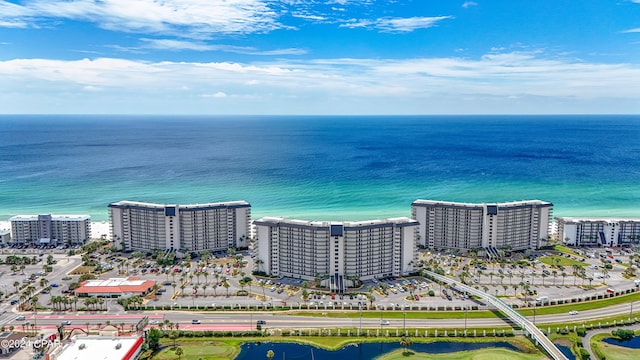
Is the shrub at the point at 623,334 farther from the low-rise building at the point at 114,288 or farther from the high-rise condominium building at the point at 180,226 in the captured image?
the low-rise building at the point at 114,288

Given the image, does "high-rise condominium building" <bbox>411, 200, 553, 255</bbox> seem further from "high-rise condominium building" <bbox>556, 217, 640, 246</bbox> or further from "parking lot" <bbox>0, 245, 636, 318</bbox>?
"high-rise condominium building" <bbox>556, 217, 640, 246</bbox>

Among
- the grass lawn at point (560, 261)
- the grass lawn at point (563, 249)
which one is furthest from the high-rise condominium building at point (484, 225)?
the grass lawn at point (560, 261)

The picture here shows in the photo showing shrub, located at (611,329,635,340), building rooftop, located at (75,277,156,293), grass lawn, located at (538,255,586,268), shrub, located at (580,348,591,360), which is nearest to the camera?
shrub, located at (580,348,591,360)

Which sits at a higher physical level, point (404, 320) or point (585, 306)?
point (585, 306)

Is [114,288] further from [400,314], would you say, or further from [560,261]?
[560,261]

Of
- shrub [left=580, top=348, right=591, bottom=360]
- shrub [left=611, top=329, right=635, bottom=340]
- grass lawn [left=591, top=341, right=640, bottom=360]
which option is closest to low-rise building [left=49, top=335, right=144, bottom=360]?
shrub [left=580, top=348, right=591, bottom=360]

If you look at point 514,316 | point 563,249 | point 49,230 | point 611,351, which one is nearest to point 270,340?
point 514,316
